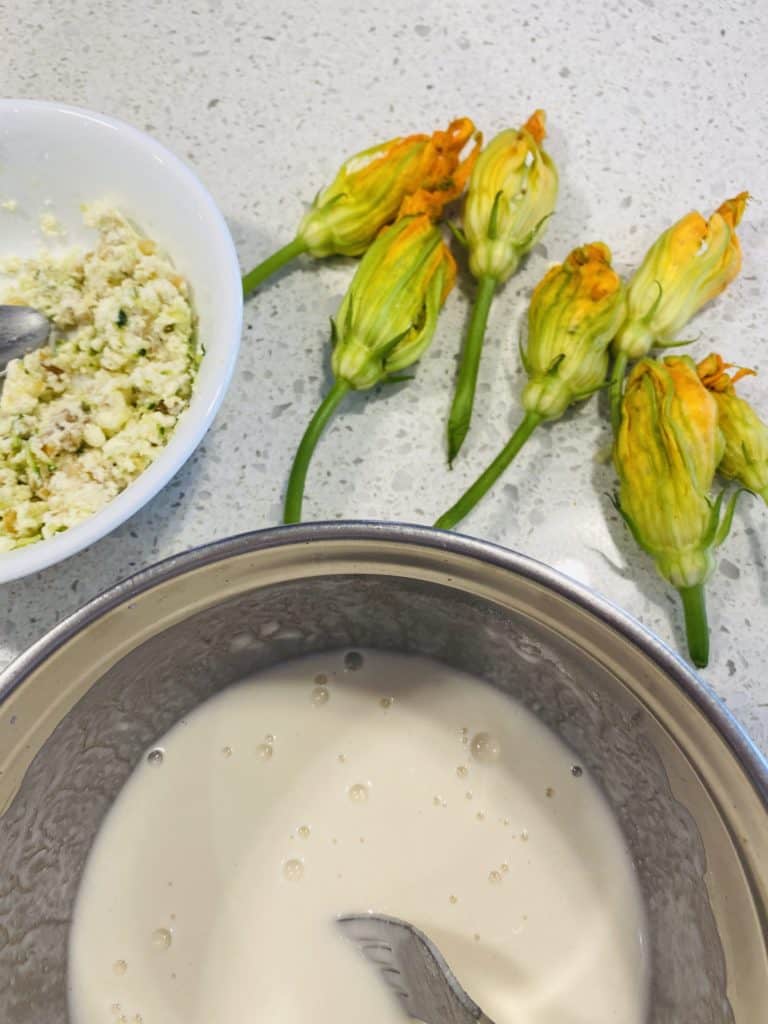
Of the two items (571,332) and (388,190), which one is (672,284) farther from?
(388,190)

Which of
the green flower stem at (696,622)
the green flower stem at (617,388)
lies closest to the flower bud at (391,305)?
the green flower stem at (617,388)

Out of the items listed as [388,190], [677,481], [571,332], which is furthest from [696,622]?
[388,190]

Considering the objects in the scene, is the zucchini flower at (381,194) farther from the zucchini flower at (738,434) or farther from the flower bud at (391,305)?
the zucchini flower at (738,434)

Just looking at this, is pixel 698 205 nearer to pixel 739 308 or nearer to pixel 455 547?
pixel 739 308

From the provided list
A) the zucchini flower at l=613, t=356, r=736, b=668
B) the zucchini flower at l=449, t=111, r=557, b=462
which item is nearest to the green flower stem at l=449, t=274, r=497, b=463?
the zucchini flower at l=449, t=111, r=557, b=462

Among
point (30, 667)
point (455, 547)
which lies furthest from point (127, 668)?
point (455, 547)

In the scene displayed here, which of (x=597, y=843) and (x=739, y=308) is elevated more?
(x=739, y=308)
